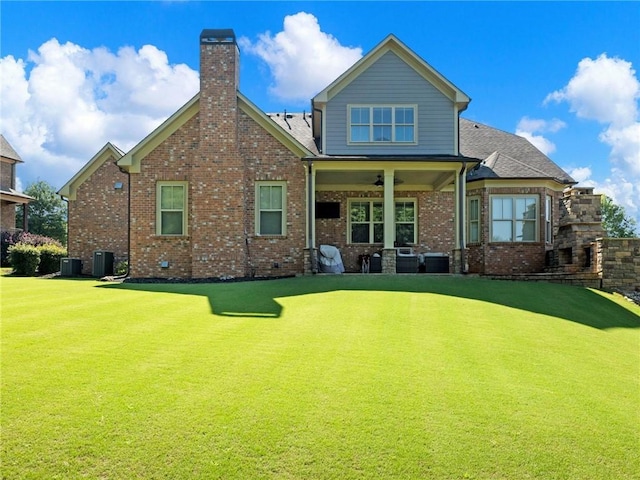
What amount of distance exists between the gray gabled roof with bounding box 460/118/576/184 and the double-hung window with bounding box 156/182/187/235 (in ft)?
34.1

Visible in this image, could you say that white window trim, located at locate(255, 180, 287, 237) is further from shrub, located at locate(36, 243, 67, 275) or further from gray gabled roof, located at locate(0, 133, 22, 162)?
gray gabled roof, located at locate(0, 133, 22, 162)

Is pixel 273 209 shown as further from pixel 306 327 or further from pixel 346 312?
pixel 306 327

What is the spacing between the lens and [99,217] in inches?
896

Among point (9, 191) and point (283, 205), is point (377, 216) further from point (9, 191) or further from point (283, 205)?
point (9, 191)

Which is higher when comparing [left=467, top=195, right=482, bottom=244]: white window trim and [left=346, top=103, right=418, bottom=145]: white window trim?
[left=346, top=103, right=418, bottom=145]: white window trim

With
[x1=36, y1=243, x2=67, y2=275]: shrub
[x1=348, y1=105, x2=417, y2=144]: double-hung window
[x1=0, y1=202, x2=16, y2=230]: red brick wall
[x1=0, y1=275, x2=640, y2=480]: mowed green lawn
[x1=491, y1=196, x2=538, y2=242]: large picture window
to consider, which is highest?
[x1=348, y1=105, x2=417, y2=144]: double-hung window

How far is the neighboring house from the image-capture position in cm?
3445

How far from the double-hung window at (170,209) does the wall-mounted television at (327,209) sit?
5.27m

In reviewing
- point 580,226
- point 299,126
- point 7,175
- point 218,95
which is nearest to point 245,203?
point 218,95

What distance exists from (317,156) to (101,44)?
802 cm

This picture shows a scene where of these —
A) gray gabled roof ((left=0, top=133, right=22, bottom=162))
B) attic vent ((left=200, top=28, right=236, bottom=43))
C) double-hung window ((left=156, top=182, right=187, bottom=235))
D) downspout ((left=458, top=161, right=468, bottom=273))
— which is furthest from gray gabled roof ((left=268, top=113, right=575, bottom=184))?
gray gabled roof ((left=0, top=133, right=22, bottom=162))

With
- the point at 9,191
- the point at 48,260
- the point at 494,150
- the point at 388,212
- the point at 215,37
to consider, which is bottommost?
the point at 48,260

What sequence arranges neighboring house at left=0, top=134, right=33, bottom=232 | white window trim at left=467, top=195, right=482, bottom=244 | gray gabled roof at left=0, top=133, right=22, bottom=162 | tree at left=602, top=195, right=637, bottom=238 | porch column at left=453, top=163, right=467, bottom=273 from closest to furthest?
1. porch column at left=453, top=163, right=467, bottom=273
2. white window trim at left=467, top=195, right=482, bottom=244
3. neighboring house at left=0, top=134, right=33, bottom=232
4. gray gabled roof at left=0, top=133, right=22, bottom=162
5. tree at left=602, top=195, right=637, bottom=238

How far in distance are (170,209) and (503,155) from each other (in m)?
12.9
